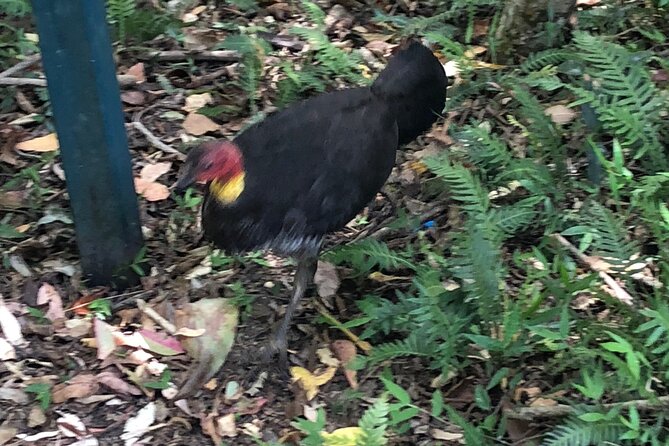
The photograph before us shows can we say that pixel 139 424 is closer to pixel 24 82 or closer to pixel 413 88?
pixel 413 88

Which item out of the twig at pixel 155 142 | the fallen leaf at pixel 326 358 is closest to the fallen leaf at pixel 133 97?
the twig at pixel 155 142

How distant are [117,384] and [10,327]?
508 millimetres

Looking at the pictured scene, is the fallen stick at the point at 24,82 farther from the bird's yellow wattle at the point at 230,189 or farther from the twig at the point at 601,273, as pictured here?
the twig at the point at 601,273

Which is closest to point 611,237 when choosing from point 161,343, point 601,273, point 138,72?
point 601,273

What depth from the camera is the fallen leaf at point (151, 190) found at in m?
3.80

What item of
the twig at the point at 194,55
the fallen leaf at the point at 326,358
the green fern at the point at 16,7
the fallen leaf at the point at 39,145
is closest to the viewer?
the fallen leaf at the point at 326,358

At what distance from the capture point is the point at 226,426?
2953 millimetres

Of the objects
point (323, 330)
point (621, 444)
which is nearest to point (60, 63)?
point (323, 330)

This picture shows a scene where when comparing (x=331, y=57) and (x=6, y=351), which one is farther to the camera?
(x=331, y=57)

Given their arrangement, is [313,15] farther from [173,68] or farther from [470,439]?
[470,439]

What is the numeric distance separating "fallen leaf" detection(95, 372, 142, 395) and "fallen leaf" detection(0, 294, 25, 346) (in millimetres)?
364

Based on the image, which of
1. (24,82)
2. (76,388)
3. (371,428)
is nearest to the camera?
(371,428)

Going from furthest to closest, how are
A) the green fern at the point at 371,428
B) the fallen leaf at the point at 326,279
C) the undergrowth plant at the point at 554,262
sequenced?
1. the fallen leaf at the point at 326,279
2. the undergrowth plant at the point at 554,262
3. the green fern at the point at 371,428

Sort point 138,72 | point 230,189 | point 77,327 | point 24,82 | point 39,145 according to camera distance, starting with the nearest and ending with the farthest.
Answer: point 230,189 < point 77,327 < point 39,145 < point 24,82 < point 138,72
